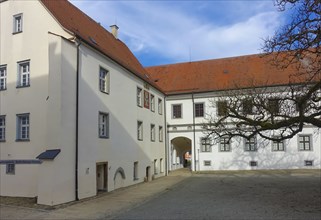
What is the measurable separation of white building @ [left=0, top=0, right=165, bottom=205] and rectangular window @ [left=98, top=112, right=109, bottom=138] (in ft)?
0.18

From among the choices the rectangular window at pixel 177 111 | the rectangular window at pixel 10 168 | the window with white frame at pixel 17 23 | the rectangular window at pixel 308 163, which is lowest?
the rectangular window at pixel 308 163

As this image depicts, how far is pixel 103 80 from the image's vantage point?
18562 millimetres

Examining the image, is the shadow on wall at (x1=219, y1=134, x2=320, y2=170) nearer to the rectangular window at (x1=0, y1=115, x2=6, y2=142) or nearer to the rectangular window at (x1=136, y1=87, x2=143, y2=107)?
the rectangular window at (x1=136, y1=87, x2=143, y2=107)

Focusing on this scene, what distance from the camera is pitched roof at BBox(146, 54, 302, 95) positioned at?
103ft

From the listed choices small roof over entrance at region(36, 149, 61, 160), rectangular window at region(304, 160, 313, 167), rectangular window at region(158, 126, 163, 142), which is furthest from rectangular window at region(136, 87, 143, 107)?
rectangular window at region(304, 160, 313, 167)

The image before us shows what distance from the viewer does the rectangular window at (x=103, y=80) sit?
59.6ft

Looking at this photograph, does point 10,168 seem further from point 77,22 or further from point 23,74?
point 77,22

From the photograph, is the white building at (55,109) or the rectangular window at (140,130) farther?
the rectangular window at (140,130)

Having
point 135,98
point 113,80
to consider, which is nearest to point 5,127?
point 113,80

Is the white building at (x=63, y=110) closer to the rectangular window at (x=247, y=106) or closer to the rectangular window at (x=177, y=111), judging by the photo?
the rectangular window at (x=247, y=106)

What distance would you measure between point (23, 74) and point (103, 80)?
4.12 metres

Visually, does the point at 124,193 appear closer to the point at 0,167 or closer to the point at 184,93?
the point at 0,167

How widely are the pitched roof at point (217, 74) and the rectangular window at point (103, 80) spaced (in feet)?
48.6

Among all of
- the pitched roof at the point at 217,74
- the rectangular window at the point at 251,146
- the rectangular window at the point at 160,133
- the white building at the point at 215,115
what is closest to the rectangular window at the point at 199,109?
the white building at the point at 215,115
